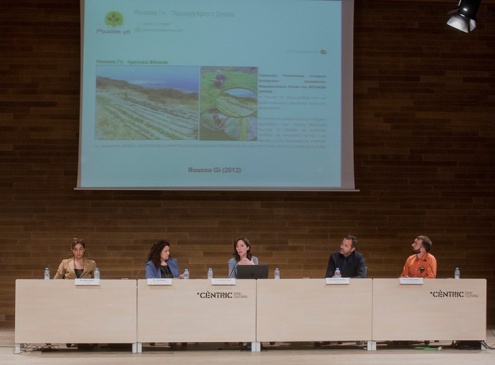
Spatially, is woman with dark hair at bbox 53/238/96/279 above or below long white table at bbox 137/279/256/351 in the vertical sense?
above

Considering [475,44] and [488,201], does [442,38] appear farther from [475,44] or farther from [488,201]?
[488,201]

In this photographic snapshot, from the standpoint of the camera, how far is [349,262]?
849cm

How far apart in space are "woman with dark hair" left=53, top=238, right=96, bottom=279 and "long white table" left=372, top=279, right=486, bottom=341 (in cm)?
294

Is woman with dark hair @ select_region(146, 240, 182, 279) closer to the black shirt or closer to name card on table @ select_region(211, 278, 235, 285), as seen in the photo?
name card on table @ select_region(211, 278, 235, 285)

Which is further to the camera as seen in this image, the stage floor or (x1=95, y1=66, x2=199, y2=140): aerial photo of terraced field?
(x1=95, y1=66, x2=199, y2=140): aerial photo of terraced field

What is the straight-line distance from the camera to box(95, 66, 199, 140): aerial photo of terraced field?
940 centimetres

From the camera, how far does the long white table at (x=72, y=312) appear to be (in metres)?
7.54

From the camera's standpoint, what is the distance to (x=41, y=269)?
961 cm

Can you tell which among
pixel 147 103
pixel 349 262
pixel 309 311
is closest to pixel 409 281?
pixel 349 262

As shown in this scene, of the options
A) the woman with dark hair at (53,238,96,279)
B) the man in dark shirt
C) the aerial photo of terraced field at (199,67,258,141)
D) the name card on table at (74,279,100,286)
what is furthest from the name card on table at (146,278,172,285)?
the aerial photo of terraced field at (199,67,258,141)

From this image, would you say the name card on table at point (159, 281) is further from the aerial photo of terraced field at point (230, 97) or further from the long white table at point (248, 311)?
the aerial photo of terraced field at point (230, 97)

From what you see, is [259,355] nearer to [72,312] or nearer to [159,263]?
[159,263]

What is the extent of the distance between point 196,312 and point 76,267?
1.50 m

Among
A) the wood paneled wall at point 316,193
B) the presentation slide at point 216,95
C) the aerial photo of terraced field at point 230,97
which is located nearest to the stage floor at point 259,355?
the wood paneled wall at point 316,193
